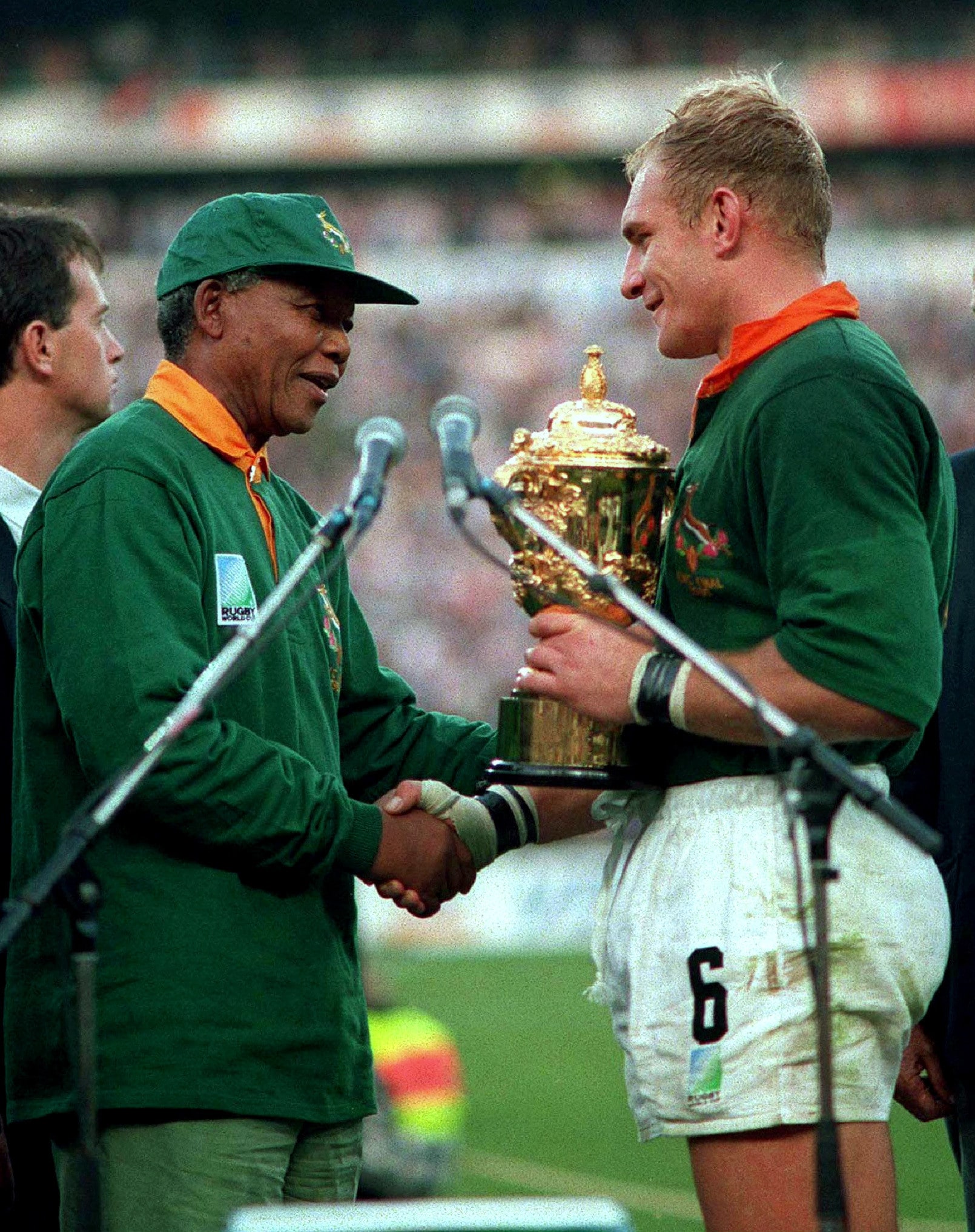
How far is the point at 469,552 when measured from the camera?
677 inches

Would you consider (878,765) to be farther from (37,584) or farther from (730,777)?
(37,584)

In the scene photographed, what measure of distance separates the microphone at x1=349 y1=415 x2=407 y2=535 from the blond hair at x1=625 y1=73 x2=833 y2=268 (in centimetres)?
57

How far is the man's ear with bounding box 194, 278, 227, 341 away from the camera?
121 inches

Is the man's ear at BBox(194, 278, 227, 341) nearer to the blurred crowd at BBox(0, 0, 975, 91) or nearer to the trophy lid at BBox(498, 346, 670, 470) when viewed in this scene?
the trophy lid at BBox(498, 346, 670, 470)

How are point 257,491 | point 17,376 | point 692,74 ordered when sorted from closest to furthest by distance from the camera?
point 257,491 < point 17,376 < point 692,74

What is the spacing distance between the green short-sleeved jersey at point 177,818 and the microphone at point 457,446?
57 cm

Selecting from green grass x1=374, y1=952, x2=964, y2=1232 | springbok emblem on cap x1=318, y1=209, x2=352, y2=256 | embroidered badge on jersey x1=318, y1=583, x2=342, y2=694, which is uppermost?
springbok emblem on cap x1=318, y1=209, x2=352, y2=256

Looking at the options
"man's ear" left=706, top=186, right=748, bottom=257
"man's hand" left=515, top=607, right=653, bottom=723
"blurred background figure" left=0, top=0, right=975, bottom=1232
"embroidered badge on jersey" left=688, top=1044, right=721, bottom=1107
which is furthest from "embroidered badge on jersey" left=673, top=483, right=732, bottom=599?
"blurred background figure" left=0, top=0, right=975, bottom=1232

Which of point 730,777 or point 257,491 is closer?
point 730,777

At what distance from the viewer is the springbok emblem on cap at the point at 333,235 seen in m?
3.11

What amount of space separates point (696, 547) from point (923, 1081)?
116cm

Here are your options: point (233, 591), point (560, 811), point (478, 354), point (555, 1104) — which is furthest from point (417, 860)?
point (478, 354)

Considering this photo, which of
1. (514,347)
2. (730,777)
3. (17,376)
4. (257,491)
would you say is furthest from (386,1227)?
(514,347)

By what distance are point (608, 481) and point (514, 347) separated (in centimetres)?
1672
